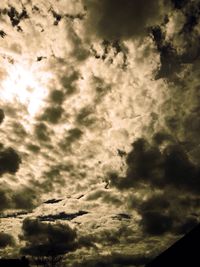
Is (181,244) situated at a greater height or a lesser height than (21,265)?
lesser

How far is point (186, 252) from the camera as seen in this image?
16391 millimetres

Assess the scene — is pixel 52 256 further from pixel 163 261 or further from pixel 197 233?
pixel 197 233

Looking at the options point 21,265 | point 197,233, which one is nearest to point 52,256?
point 21,265

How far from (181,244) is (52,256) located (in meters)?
51.4

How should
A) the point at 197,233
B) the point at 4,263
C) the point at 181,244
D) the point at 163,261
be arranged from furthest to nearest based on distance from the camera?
the point at 4,263 < the point at 163,261 < the point at 181,244 < the point at 197,233

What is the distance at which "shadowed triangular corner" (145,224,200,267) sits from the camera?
15.6 meters

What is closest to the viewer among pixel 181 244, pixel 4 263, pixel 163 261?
pixel 181 244

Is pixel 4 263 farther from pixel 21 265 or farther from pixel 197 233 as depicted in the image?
pixel 197 233

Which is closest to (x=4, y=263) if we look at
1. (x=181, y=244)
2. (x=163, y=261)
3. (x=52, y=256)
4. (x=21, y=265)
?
(x=21, y=265)

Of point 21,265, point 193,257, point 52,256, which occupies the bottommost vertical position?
point 193,257

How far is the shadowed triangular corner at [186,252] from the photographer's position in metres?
15.6

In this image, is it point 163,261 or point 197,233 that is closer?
point 197,233

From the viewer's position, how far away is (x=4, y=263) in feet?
152

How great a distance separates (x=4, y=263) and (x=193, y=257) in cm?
3799
